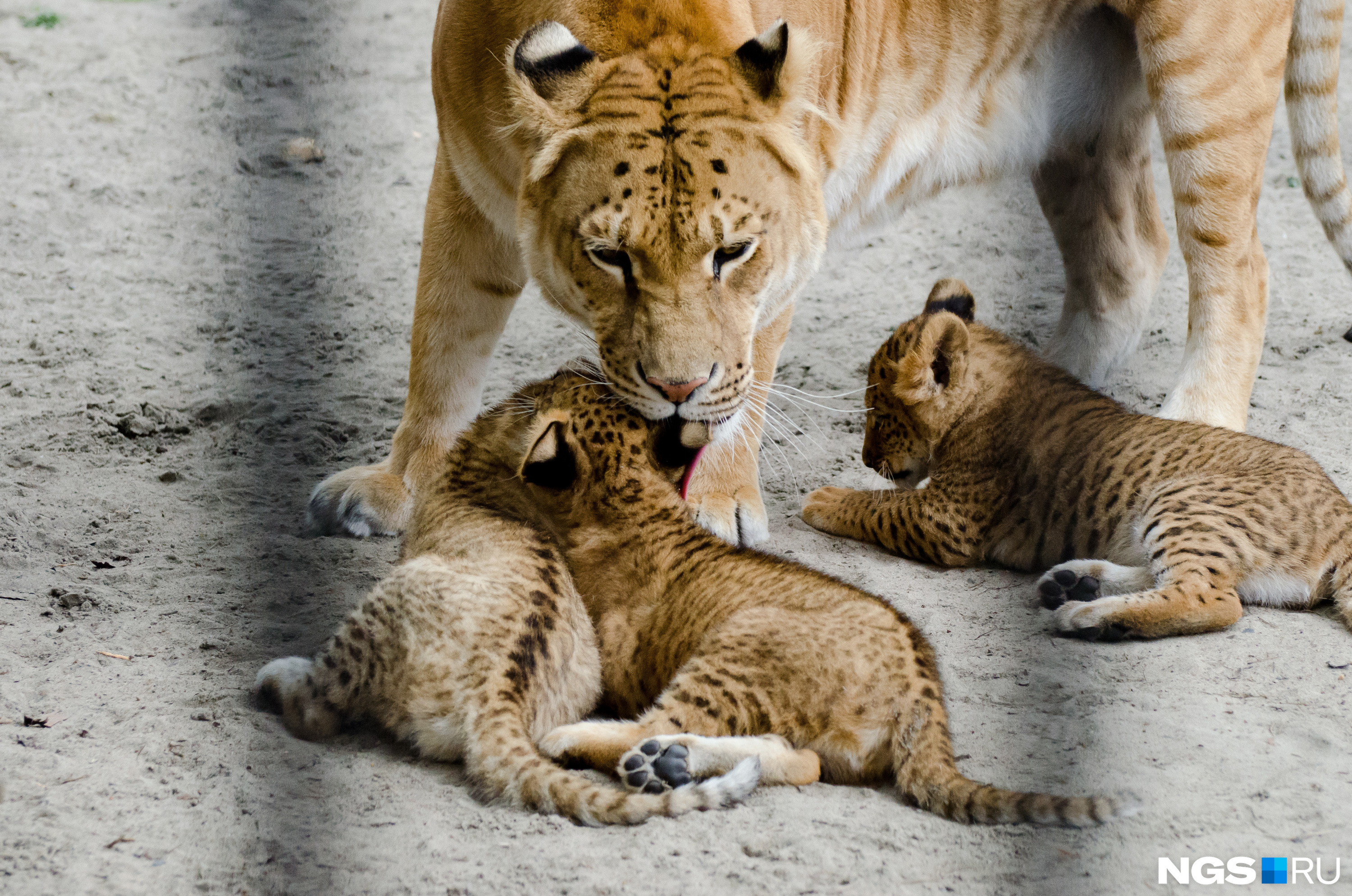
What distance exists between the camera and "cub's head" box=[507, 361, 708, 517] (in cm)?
338

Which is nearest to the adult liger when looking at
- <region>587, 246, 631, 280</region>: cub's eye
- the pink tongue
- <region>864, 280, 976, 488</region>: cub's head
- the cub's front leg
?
<region>587, 246, 631, 280</region>: cub's eye

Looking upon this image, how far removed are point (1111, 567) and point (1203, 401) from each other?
1171 millimetres

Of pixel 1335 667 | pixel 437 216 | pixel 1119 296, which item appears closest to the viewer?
pixel 1335 667

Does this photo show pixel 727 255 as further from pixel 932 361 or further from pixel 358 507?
pixel 358 507

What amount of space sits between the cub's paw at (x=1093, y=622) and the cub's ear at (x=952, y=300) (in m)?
1.40

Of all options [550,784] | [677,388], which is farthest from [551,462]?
[550,784]

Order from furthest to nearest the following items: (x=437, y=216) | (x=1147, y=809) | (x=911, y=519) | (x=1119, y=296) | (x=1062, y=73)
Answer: (x=1119, y=296)
(x=1062, y=73)
(x=437, y=216)
(x=911, y=519)
(x=1147, y=809)

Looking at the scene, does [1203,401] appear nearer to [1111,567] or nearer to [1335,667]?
[1111,567]

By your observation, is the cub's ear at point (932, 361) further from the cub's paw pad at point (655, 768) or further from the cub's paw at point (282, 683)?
the cub's paw at point (282, 683)

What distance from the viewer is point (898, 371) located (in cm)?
439

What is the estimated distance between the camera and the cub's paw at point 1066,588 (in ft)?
12.1

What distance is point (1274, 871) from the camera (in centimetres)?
244

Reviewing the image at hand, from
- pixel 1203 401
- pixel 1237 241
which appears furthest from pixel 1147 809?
pixel 1237 241

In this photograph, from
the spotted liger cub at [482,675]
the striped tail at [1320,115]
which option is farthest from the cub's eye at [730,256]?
the striped tail at [1320,115]
